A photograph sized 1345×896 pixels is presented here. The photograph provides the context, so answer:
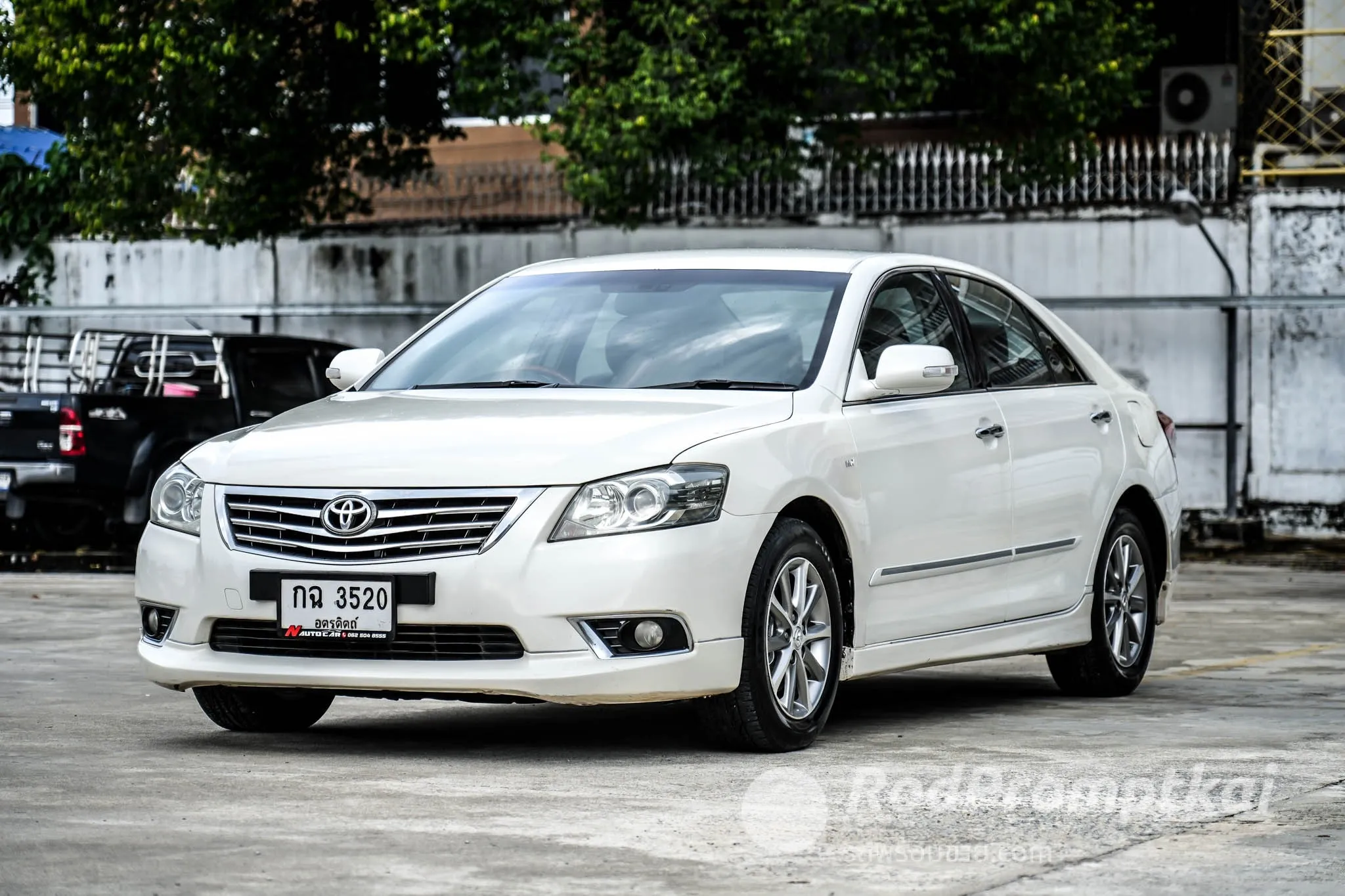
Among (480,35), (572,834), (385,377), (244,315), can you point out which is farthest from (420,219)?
(572,834)

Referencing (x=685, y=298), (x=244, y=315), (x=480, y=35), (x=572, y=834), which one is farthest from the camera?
(x=244, y=315)

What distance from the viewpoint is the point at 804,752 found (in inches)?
299

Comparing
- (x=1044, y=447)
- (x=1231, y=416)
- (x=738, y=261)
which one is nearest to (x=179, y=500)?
(x=738, y=261)

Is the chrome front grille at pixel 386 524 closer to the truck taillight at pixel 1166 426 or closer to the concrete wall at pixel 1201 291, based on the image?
the truck taillight at pixel 1166 426

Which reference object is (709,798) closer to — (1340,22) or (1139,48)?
(1139,48)

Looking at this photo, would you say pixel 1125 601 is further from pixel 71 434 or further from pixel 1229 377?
pixel 1229 377

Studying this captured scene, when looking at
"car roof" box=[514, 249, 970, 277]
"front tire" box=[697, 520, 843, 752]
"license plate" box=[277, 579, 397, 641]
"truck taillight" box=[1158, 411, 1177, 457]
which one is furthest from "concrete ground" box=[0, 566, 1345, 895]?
"car roof" box=[514, 249, 970, 277]

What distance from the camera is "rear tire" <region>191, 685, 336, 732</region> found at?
8.05 m

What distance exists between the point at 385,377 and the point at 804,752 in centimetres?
215

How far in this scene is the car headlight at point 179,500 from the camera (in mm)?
7668

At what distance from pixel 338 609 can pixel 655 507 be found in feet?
3.20

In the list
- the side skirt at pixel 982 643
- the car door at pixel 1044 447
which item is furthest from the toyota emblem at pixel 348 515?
the car door at pixel 1044 447

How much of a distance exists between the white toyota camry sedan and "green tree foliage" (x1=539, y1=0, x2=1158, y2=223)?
10001 millimetres

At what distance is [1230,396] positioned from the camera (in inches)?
794
